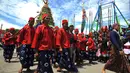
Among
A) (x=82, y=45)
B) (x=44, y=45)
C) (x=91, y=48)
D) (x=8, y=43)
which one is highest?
(x=8, y=43)

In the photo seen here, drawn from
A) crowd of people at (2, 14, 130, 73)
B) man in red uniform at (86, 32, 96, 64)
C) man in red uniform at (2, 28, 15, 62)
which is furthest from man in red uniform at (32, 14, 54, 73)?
man in red uniform at (2, 28, 15, 62)

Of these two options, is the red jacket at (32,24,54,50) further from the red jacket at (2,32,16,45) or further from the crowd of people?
the red jacket at (2,32,16,45)

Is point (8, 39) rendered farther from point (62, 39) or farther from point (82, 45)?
point (62, 39)

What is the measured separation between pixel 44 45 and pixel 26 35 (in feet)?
6.85

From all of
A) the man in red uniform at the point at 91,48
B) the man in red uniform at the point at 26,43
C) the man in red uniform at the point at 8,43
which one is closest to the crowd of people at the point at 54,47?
the man in red uniform at the point at 26,43

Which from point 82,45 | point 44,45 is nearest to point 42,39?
point 44,45

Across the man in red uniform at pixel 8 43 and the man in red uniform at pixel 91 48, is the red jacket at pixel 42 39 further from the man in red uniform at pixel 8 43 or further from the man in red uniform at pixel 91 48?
the man in red uniform at pixel 8 43

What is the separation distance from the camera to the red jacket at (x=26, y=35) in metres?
7.87

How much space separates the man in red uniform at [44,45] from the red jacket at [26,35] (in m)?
1.83

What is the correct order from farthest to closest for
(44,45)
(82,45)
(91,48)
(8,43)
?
(8,43) → (91,48) → (82,45) → (44,45)

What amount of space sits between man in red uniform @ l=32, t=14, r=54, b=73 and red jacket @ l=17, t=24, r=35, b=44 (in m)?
1.83

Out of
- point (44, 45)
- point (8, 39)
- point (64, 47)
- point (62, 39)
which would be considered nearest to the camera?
point (44, 45)

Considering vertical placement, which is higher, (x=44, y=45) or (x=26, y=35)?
(x=26, y=35)

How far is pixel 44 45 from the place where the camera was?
6039 mm
